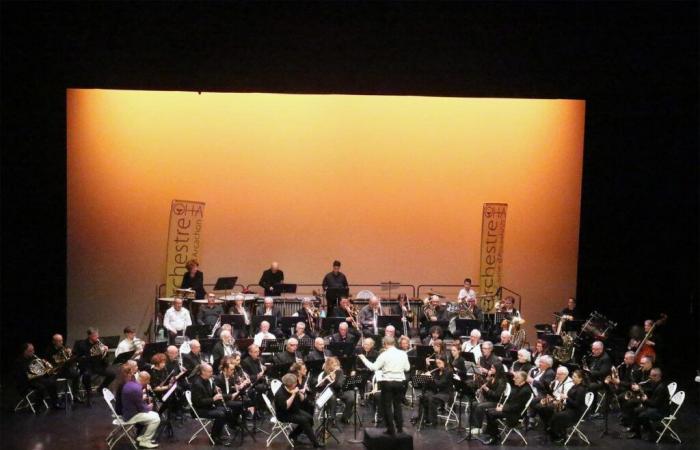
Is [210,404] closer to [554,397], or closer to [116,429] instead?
[116,429]

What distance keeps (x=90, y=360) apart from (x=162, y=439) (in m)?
2.49

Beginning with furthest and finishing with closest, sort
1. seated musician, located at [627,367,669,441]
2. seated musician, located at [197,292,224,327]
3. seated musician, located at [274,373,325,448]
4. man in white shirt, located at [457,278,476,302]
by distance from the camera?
man in white shirt, located at [457,278,476,302]
seated musician, located at [197,292,224,327]
seated musician, located at [627,367,669,441]
seated musician, located at [274,373,325,448]

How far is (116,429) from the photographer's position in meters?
11.8

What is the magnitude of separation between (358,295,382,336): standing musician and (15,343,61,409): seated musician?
5.45 meters

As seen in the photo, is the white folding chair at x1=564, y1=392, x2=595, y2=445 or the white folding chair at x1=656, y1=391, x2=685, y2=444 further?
the white folding chair at x1=656, y1=391, x2=685, y2=444

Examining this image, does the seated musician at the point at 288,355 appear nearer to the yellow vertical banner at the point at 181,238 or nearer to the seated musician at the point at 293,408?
the seated musician at the point at 293,408

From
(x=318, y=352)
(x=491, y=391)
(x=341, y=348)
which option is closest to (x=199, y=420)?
(x=318, y=352)

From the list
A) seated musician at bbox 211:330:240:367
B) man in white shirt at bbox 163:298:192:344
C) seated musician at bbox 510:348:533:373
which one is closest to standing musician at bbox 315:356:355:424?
seated musician at bbox 211:330:240:367

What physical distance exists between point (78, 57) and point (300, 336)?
22.1ft

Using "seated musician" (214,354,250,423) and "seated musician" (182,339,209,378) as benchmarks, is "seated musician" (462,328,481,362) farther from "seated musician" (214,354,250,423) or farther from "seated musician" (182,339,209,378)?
"seated musician" (182,339,209,378)

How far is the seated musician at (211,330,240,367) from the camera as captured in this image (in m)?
13.2

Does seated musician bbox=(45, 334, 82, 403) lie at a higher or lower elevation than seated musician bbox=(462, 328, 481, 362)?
lower

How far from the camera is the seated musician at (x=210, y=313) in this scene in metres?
15.5

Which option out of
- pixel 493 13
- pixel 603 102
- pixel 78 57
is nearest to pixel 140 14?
pixel 78 57
